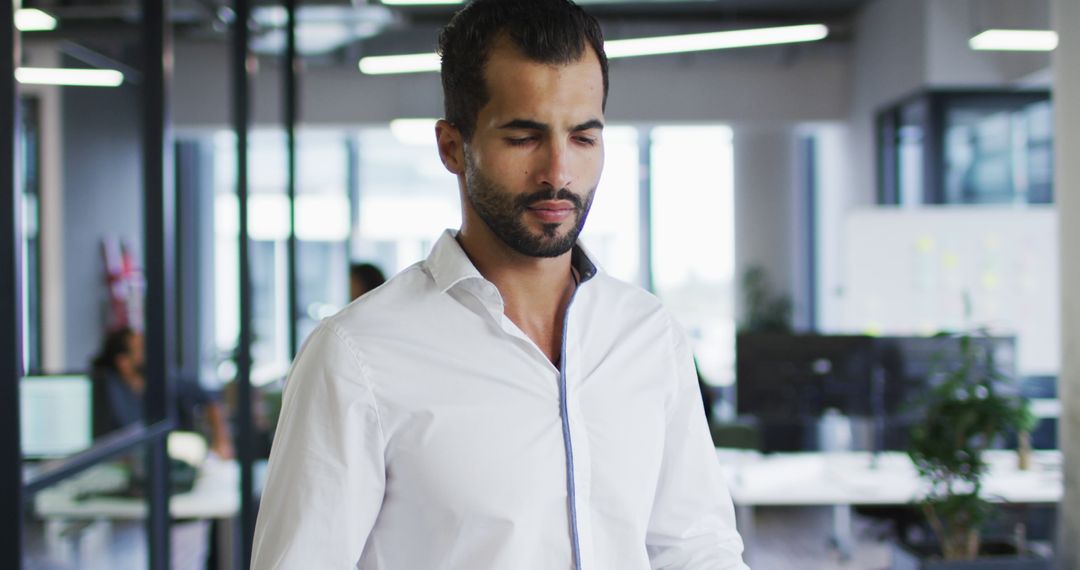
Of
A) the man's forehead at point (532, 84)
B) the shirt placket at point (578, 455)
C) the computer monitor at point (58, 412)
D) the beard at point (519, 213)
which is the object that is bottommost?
the computer monitor at point (58, 412)

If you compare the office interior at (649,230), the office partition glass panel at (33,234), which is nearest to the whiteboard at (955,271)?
→ the office interior at (649,230)

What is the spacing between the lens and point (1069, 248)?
347 centimetres

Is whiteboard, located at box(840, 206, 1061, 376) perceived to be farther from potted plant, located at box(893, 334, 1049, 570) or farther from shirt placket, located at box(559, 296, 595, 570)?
shirt placket, located at box(559, 296, 595, 570)

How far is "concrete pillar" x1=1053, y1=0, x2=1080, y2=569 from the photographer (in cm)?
344

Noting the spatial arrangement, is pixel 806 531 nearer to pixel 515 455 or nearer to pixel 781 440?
pixel 781 440

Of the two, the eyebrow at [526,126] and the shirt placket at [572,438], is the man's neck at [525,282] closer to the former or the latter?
the shirt placket at [572,438]

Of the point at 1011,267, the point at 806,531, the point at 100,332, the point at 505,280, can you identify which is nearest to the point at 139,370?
the point at 100,332

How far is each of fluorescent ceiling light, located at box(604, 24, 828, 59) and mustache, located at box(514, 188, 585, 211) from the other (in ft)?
19.0

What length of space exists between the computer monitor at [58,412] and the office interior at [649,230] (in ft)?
0.04

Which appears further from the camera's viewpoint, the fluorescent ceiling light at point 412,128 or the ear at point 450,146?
the fluorescent ceiling light at point 412,128

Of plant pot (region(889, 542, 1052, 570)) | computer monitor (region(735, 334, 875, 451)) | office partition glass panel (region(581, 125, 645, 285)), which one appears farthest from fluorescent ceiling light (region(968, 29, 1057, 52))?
office partition glass panel (region(581, 125, 645, 285))

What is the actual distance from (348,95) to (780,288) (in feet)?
14.2

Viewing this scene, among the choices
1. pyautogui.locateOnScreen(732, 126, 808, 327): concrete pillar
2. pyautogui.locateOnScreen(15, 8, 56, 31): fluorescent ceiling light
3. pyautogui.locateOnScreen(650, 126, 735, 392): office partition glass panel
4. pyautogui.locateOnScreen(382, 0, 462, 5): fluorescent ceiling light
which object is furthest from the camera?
pyautogui.locateOnScreen(650, 126, 735, 392): office partition glass panel

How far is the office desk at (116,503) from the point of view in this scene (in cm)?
352
